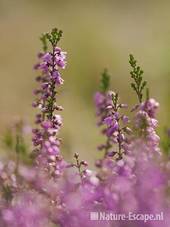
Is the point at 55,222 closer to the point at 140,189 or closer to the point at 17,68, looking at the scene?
the point at 140,189

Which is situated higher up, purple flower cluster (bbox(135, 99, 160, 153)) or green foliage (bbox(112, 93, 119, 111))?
green foliage (bbox(112, 93, 119, 111))

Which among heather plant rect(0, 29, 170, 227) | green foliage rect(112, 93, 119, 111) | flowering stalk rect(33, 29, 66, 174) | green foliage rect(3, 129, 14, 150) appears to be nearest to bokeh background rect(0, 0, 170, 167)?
flowering stalk rect(33, 29, 66, 174)

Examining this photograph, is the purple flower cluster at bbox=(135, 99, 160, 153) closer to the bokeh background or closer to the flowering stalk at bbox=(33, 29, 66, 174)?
the flowering stalk at bbox=(33, 29, 66, 174)

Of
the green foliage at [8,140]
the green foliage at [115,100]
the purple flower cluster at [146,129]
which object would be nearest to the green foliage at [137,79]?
the green foliage at [115,100]

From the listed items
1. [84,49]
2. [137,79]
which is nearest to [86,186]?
[137,79]

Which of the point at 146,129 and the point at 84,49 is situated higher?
the point at 84,49

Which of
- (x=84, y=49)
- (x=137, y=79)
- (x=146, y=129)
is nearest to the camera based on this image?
(x=146, y=129)

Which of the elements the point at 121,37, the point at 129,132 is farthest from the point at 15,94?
the point at 129,132

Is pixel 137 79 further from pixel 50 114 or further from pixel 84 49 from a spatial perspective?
pixel 84 49
